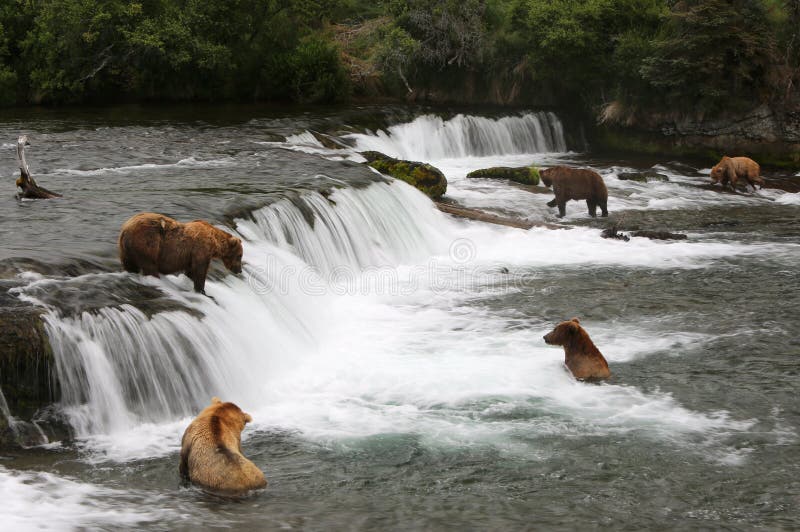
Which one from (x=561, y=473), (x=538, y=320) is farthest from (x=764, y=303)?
(x=561, y=473)

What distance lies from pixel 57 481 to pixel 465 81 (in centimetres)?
2603

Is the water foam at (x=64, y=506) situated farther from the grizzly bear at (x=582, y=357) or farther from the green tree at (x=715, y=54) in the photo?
the green tree at (x=715, y=54)

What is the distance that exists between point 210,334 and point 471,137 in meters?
18.8

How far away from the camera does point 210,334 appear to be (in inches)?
351

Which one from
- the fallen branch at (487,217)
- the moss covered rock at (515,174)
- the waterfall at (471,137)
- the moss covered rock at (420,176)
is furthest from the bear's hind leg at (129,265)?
the waterfall at (471,137)

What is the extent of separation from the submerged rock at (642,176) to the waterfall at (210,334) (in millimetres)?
9860

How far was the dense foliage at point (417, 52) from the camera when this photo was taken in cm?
2425

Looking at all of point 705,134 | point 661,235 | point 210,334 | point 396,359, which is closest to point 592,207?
point 661,235

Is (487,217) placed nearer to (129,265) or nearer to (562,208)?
(562,208)

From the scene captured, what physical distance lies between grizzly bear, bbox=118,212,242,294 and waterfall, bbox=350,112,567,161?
1511cm

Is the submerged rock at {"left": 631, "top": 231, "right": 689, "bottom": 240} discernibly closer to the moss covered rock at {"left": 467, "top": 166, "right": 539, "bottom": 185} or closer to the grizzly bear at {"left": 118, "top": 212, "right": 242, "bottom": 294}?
the moss covered rock at {"left": 467, "top": 166, "right": 539, "bottom": 185}

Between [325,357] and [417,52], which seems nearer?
[325,357]

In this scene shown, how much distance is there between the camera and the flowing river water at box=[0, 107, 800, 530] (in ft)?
21.2

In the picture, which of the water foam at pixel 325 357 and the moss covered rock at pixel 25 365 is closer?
the moss covered rock at pixel 25 365
